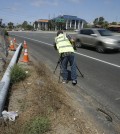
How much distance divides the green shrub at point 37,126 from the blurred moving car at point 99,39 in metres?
13.1

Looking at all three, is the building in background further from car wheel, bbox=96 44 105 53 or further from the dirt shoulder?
the dirt shoulder

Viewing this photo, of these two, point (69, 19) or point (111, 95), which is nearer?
point (111, 95)

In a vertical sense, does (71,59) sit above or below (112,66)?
above

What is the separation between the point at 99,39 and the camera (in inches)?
707

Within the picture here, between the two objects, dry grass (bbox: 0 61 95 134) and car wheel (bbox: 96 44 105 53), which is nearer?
dry grass (bbox: 0 61 95 134)

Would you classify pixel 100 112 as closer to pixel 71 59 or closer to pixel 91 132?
pixel 91 132

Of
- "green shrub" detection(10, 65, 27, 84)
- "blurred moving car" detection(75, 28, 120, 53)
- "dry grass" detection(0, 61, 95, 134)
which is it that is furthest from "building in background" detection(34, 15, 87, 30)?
"dry grass" detection(0, 61, 95, 134)

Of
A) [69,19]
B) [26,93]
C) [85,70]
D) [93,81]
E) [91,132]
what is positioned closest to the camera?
[91,132]

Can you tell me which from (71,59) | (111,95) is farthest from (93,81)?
(111,95)

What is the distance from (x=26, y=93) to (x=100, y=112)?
85.5 inches

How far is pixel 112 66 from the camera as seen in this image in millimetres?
12172

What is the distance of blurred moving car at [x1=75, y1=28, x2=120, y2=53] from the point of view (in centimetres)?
1752

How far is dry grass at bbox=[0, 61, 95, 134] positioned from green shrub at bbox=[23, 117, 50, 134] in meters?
0.08

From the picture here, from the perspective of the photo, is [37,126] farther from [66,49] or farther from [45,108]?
[66,49]
